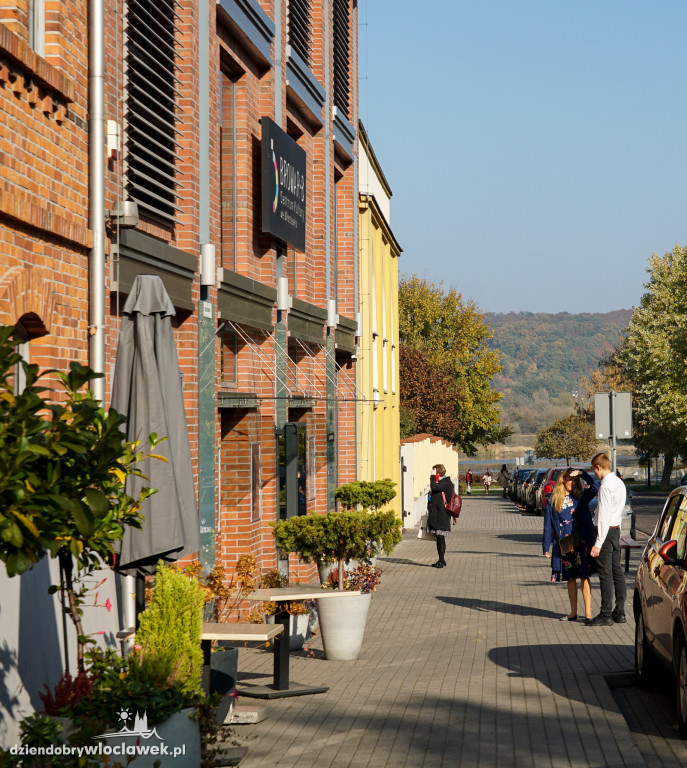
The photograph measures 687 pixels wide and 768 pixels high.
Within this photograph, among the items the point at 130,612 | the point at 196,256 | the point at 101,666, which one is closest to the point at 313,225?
the point at 196,256

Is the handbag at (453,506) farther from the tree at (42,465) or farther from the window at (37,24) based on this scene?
the tree at (42,465)

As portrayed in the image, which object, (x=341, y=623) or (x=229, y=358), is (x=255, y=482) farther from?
(x=341, y=623)

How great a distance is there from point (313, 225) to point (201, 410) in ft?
24.0

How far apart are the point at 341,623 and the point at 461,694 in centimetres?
210

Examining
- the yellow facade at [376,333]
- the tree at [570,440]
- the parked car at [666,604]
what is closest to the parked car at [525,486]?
the yellow facade at [376,333]

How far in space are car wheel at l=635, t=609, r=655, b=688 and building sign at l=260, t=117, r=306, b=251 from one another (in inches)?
289

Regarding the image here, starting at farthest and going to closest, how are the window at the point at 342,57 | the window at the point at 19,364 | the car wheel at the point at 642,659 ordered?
the window at the point at 342,57 → the car wheel at the point at 642,659 → the window at the point at 19,364

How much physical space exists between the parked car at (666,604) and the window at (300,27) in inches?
405

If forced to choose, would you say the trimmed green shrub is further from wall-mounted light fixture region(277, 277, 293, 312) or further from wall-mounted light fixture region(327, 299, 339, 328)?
wall-mounted light fixture region(327, 299, 339, 328)

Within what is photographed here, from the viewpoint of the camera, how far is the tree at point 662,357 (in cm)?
5081

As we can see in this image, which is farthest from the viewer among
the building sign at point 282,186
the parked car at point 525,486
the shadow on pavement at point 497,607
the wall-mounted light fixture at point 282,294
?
the parked car at point 525,486

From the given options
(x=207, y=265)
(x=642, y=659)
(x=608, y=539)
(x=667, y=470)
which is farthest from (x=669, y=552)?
(x=667, y=470)

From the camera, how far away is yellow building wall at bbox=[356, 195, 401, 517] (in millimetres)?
23922

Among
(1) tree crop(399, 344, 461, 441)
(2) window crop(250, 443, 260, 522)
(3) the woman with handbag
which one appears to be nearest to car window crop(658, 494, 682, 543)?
(2) window crop(250, 443, 260, 522)
